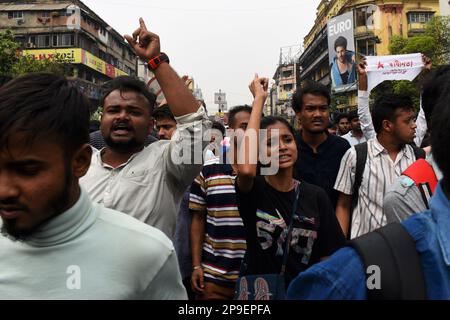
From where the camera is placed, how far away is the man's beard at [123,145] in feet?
7.82

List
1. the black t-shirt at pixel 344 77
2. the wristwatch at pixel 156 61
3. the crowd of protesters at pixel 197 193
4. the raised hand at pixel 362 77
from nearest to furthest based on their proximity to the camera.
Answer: the crowd of protesters at pixel 197 193 → the wristwatch at pixel 156 61 → the raised hand at pixel 362 77 → the black t-shirt at pixel 344 77

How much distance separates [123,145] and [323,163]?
172 centimetres

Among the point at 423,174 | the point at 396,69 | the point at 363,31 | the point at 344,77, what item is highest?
the point at 363,31

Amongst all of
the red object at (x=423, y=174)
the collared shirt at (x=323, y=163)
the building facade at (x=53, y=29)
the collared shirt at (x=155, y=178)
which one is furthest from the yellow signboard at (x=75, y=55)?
the red object at (x=423, y=174)

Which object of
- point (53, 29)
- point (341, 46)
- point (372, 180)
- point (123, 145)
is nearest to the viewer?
point (123, 145)

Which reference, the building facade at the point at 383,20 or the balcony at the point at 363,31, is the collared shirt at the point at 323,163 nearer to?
the building facade at the point at 383,20

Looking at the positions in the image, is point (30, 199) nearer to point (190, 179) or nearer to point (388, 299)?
point (388, 299)

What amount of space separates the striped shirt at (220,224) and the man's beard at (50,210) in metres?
1.60

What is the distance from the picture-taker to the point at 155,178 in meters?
2.29

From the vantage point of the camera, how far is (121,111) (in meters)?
2.41

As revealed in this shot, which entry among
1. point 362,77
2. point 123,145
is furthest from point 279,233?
point 362,77

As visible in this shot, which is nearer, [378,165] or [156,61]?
[156,61]

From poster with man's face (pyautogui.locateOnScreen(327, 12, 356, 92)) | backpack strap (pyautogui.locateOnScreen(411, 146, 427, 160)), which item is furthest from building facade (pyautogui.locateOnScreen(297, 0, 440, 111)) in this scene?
backpack strap (pyautogui.locateOnScreen(411, 146, 427, 160))

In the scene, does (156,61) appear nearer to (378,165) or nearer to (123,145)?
(123,145)
